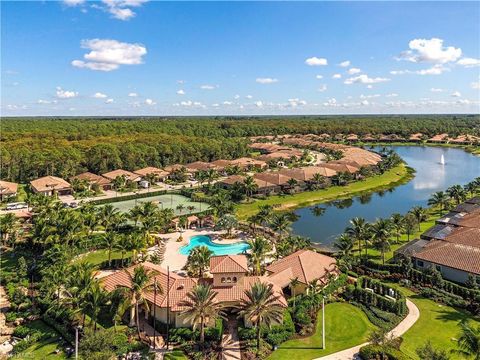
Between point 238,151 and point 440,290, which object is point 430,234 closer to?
point 440,290

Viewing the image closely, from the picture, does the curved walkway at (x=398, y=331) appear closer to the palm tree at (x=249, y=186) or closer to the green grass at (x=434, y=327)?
the green grass at (x=434, y=327)

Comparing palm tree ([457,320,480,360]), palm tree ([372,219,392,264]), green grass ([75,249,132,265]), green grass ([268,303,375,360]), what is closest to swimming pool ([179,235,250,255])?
green grass ([75,249,132,265])

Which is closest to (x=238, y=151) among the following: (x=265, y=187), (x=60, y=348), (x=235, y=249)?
(x=265, y=187)

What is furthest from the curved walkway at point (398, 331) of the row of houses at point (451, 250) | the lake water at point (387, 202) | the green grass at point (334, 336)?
the lake water at point (387, 202)

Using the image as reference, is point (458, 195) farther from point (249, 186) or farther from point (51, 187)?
point (51, 187)

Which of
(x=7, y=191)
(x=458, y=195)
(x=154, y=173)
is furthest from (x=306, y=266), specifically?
(x=7, y=191)
